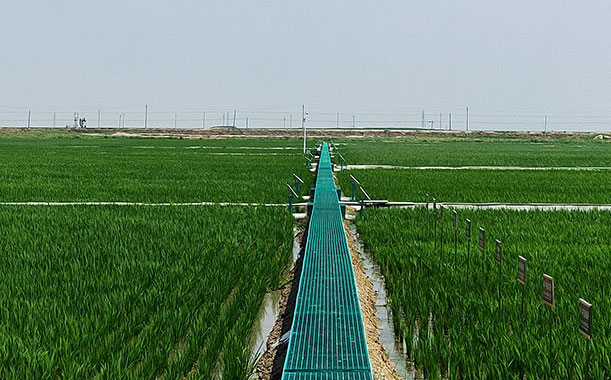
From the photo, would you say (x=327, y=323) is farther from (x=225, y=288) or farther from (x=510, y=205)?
(x=510, y=205)

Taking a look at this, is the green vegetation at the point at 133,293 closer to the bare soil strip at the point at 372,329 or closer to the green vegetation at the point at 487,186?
the bare soil strip at the point at 372,329

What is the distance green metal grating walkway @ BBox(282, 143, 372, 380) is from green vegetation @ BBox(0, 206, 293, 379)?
0.36 metres

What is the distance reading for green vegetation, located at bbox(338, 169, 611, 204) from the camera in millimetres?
12508

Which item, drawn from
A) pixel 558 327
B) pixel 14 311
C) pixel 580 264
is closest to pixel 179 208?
pixel 14 311

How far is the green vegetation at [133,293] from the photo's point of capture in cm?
358

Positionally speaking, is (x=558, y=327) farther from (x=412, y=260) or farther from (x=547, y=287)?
(x=412, y=260)

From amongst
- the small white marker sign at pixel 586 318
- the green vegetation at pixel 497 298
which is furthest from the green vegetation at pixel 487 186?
the small white marker sign at pixel 586 318

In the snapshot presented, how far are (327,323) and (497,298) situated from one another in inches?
61.6

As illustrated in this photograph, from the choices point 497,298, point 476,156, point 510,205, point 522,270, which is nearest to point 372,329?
point 497,298

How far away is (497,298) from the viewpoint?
16.3 ft

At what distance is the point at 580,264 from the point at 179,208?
6.75 m

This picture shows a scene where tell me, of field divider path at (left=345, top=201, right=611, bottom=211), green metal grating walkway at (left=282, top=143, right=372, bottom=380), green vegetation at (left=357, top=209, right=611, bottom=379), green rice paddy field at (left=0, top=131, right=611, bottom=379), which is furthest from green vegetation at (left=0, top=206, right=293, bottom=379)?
field divider path at (left=345, top=201, right=611, bottom=211)

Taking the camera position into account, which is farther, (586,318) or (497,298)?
(497,298)

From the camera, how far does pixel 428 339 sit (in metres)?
4.04
